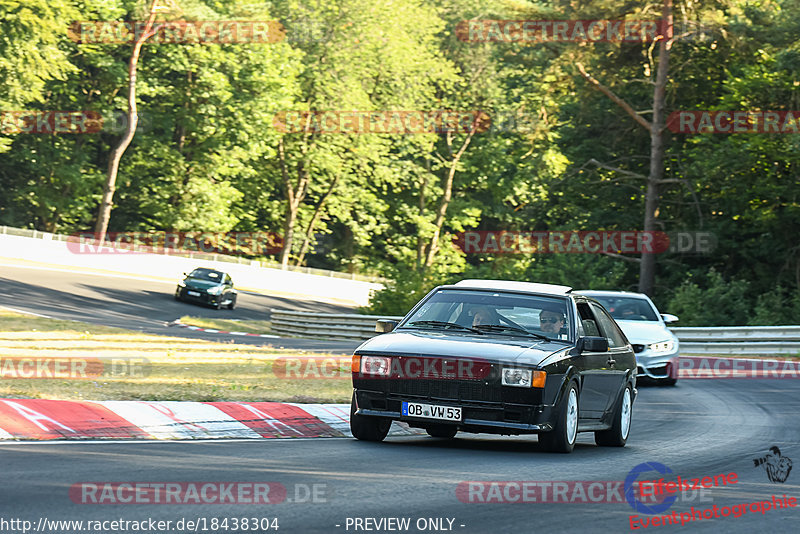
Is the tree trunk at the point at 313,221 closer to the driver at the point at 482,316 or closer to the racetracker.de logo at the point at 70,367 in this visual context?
the racetracker.de logo at the point at 70,367

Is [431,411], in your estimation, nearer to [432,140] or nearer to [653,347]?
[653,347]

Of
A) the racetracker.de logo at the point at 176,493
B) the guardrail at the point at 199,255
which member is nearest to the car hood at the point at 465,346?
the racetracker.de logo at the point at 176,493

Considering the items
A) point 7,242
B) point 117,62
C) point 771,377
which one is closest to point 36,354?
point 771,377

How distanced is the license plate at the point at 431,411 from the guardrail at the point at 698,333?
2012 centimetres

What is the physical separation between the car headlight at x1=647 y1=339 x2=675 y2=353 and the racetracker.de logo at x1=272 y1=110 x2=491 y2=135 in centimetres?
4722

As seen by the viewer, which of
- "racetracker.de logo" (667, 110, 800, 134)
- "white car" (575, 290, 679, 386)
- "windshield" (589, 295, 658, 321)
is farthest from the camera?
"racetracker.de logo" (667, 110, 800, 134)

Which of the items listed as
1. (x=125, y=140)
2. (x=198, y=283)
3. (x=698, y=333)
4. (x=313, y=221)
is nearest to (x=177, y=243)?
(x=125, y=140)

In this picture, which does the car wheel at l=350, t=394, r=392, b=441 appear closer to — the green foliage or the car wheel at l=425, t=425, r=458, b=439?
the car wheel at l=425, t=425, r=458, b=439

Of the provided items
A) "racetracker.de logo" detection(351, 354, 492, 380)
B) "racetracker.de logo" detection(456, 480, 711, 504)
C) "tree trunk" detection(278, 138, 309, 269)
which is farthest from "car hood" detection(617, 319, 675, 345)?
"tree trunk" detection(278, 138, 309, 269)

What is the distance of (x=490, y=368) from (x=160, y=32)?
171 ft

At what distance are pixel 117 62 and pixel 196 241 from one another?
11037 millimetres

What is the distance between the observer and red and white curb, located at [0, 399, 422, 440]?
941 cm

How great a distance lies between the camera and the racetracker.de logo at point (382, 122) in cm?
6688

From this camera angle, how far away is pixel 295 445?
32.0ft
